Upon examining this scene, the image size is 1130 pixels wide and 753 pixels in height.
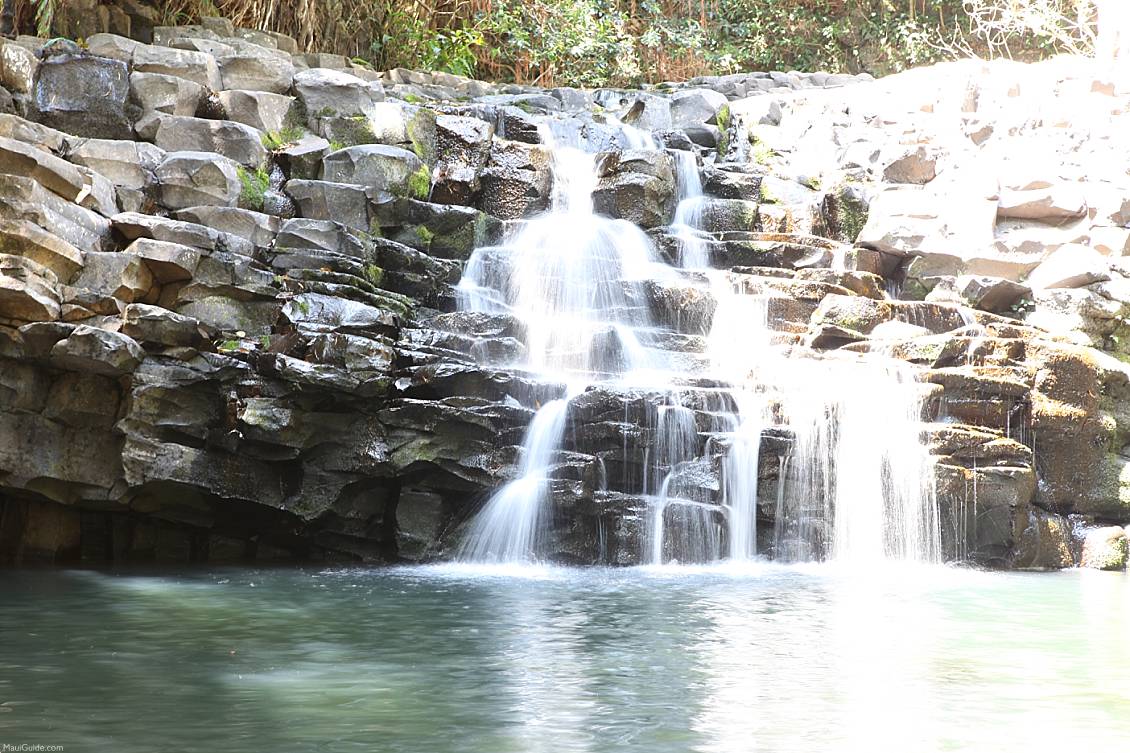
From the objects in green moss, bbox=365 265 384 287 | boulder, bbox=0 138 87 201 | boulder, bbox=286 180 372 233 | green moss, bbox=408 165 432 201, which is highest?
green moss, bbox=408 165 432 201

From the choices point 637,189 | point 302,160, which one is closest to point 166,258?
point 302,160

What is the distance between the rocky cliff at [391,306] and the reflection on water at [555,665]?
3.68 ft

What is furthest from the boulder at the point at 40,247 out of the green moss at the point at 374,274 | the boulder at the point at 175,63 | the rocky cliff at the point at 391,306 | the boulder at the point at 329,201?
the boulder at the point at 175,63

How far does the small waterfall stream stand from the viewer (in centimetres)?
854

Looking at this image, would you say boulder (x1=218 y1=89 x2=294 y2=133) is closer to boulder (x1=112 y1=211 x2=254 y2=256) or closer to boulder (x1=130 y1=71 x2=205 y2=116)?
boulder (x1=130 y1=71 x2=205 y2=116)

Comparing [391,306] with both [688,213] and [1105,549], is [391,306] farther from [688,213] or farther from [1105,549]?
[1105,549]

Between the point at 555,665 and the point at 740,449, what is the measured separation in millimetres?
4204

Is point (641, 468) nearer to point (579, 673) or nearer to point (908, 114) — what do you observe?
point (579, 673)

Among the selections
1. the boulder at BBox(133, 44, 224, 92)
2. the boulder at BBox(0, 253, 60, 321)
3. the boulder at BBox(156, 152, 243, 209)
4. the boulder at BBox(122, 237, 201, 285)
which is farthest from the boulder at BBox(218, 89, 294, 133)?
the boulder at BBox(0, 253, 60, 321)

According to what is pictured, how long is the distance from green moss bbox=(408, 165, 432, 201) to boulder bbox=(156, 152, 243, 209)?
200cm

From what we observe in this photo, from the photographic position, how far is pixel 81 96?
10.5m

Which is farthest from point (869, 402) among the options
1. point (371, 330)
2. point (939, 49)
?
point (939, 49)

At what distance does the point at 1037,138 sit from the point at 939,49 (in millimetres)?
7517

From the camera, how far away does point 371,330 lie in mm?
8617
